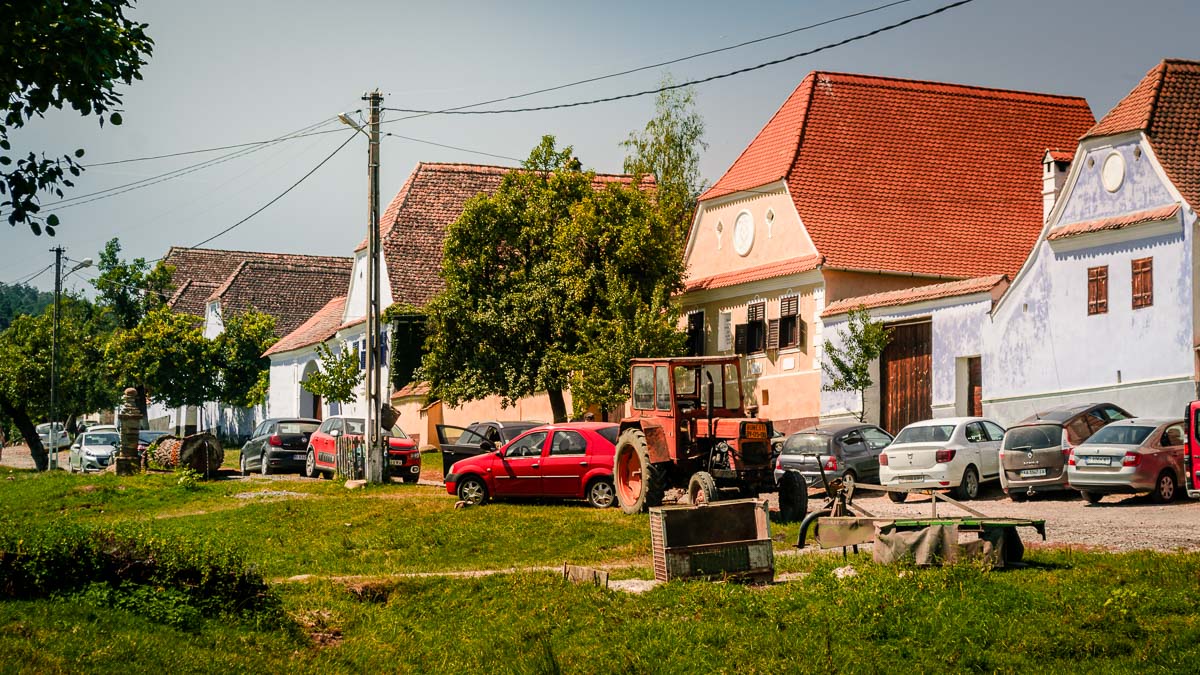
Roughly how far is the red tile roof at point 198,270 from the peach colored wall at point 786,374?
39817 millimetres

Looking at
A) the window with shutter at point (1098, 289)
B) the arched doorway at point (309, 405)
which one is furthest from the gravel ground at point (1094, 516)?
the arched doorway at point (309, 405)

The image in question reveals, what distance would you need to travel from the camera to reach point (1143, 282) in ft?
99.8

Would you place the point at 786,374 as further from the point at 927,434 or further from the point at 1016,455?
the point at 1016,455

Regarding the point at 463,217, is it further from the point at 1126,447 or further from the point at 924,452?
the point at 1126,447

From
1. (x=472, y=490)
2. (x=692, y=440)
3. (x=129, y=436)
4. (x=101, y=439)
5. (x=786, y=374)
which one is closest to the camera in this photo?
(x=692, y=440)

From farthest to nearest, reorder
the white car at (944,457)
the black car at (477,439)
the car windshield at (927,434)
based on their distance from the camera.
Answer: the black car at (477,439) < the car windshield at (927,434) < the white car at (944,457)

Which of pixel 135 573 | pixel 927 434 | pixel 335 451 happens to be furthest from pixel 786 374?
pixel 135 573

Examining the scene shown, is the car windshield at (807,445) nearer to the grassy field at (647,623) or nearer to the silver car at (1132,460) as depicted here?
the silver car at (1132,460)

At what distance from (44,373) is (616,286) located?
33.0 metres

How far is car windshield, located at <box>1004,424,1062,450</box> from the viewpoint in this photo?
26438 mm

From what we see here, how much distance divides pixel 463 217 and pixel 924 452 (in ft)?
60.7

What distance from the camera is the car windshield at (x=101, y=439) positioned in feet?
160

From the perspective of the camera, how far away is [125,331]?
64.8m

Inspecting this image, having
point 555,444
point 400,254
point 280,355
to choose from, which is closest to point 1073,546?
point 555,444
